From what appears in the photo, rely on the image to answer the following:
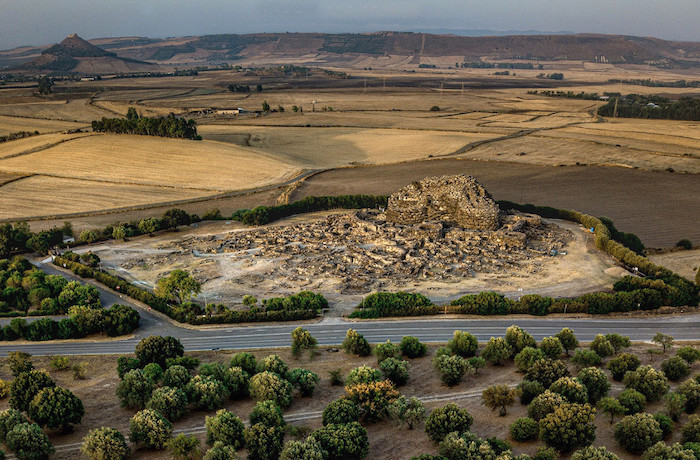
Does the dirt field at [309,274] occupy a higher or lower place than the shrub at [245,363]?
higher

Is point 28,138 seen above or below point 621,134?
below

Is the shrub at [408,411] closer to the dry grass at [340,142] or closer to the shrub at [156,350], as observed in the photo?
the shrub at [156,350]

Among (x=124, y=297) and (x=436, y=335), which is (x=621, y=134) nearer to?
(x=436, y=335)

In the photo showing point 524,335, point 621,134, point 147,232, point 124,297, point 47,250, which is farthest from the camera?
point 621,134

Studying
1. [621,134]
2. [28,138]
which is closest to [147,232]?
[28,138]

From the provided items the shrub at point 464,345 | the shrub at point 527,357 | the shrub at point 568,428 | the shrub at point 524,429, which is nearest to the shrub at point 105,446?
the shrub at point 524,429

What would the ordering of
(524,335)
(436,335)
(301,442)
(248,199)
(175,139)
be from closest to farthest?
(301,442)
(524,335)
(436,335)
(248,199)
(175,139)

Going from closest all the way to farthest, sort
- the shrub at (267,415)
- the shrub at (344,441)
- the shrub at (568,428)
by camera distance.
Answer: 1. the shrub at (344,441)
2. the shrub at (568,428)
3. the shrub at (267,415)
